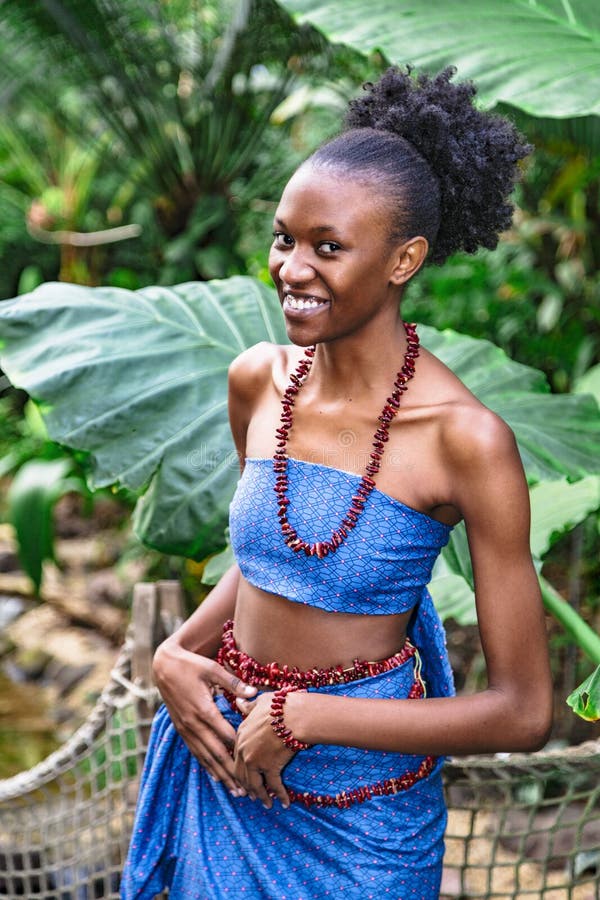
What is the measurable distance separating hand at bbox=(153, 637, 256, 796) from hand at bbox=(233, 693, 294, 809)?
5 cm

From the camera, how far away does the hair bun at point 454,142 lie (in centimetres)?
132

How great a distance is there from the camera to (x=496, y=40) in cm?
208

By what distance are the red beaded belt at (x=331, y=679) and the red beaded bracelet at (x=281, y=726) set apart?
0.24 ft

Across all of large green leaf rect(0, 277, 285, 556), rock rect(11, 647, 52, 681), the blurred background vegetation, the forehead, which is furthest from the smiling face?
rock rect(11, 647, 52, 681)

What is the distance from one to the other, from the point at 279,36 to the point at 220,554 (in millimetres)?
3991

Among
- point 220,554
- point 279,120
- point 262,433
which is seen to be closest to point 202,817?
point 262,433

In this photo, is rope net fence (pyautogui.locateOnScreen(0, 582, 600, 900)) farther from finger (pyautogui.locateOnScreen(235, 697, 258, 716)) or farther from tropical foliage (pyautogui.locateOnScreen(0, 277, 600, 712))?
finger (pyautogui.locateOnScreen(235, 697, 258, 716))

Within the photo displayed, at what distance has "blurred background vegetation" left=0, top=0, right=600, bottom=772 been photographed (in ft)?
14.6

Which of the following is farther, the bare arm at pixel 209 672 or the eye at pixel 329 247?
the bare arm at pixel 209 672

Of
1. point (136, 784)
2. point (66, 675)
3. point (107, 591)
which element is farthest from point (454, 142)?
point (107, 591)

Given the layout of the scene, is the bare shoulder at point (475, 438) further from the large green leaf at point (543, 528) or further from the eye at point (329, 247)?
the large green leaf at point (543, 528)

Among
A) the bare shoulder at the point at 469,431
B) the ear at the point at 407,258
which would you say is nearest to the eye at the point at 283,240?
the ear at the point at 407,258

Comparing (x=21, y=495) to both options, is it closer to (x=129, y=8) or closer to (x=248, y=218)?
(x=129, y=8)

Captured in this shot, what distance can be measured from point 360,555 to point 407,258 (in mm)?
369
